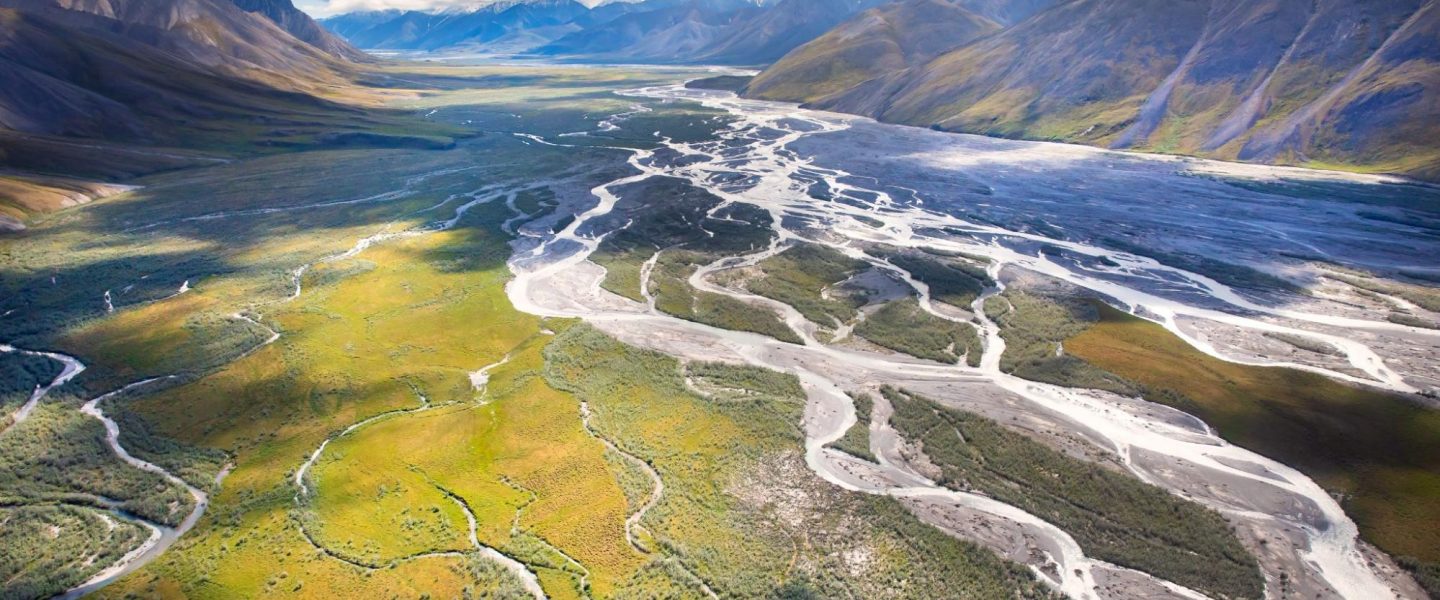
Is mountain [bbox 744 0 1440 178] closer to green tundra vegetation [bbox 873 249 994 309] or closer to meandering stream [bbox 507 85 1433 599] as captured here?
meandering stream [bbox 507 85 1433 599]

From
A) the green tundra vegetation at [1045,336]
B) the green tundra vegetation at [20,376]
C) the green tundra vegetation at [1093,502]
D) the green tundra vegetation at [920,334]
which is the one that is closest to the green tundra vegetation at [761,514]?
the green tundra vegetation at [1093,502]

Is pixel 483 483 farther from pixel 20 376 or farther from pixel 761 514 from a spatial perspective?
pixel 20 376

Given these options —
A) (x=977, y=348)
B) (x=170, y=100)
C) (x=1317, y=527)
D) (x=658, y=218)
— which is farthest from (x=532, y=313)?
(x=170, y=100)

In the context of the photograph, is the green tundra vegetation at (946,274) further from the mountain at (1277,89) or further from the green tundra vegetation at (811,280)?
the mountain at (1277,89)

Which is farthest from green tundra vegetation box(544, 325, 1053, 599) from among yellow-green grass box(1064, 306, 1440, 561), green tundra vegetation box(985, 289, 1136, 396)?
yellow-green grass box(1064, 306, 1440, 561)

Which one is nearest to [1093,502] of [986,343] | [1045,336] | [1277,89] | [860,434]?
[860,434]

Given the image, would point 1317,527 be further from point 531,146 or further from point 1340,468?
point 531,146
